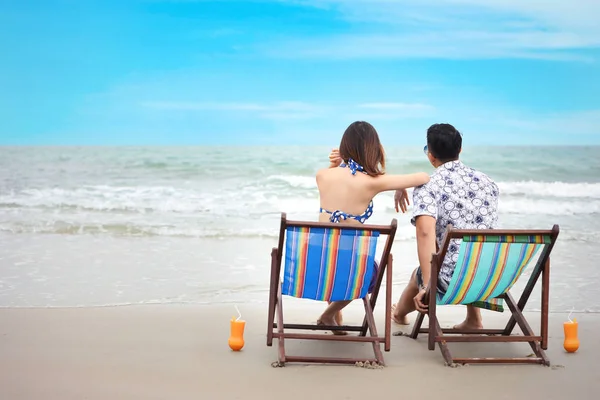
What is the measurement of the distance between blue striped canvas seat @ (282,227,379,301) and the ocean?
182cm

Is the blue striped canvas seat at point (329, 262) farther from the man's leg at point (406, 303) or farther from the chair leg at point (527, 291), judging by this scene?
the chair leg at point (527, 291)

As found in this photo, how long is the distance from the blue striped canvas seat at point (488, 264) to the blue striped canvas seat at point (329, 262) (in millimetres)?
409

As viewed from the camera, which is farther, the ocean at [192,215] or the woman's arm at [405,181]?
the ocean at [192,215]

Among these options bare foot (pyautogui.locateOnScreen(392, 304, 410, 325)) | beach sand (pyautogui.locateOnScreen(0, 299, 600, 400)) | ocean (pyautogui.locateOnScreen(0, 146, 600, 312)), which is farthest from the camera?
ocean (pyautogui.locateOnScreen(0, 146, 600, 312))

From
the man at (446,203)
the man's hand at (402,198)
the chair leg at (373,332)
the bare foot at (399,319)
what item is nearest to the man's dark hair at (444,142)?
the man at (446,203)

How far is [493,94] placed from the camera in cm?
2606

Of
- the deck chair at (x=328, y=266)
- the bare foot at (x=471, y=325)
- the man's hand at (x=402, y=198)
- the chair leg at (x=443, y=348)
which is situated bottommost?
the bare foot at (x=471, y=325)

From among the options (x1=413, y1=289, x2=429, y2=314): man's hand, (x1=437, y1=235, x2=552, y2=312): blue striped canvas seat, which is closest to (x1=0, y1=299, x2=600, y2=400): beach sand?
(x1=413, y1=289, x2=429, y2=314): man's hand

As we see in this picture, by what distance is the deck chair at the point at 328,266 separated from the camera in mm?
3389

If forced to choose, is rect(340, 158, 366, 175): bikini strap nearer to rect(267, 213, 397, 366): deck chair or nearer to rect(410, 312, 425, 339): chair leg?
rect(267, 213, 397, 366): deck chair

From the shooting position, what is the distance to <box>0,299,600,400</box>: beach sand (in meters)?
3.15

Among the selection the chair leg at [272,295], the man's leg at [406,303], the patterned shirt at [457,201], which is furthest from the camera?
the man's leg at [406,303]


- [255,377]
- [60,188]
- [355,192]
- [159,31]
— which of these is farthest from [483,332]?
[159,31]

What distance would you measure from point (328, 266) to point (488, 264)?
2.44 feet
